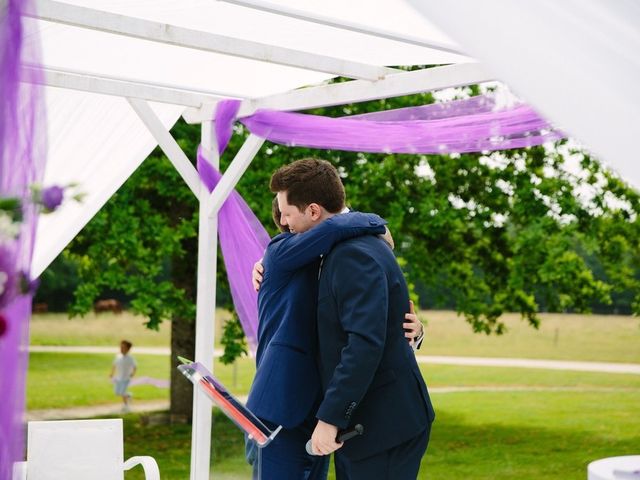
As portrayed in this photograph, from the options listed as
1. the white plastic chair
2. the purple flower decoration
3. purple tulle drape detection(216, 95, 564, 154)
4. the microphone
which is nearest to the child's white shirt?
purple tulle drape detection(216, 95, 564, 154)

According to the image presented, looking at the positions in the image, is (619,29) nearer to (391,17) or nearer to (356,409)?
(356,409)

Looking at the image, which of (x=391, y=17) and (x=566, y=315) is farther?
(x=566, y=315)

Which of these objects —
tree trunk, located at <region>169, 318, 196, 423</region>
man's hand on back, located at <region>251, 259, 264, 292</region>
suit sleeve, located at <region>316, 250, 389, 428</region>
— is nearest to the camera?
suit sleeve, located at <region>316, 250, 389, 428</region>

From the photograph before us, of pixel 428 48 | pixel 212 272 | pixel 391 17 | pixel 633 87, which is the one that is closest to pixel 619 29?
pixel 633 87

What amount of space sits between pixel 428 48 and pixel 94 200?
2.11 meters

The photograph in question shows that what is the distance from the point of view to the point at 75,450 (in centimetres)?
424

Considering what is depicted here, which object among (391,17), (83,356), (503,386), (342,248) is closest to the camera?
(342,248)

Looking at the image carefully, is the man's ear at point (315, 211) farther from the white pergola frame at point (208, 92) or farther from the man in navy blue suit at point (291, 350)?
the white pergola frame at point (208, 92)

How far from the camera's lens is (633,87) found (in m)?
1.52

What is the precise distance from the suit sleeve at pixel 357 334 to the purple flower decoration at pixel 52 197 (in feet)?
3.45

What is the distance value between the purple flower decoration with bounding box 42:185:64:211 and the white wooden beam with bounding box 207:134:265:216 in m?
3.37

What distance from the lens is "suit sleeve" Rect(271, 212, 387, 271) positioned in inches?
106

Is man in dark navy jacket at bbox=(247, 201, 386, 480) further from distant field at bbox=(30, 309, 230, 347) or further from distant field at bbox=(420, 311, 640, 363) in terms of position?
distant field at bbox=(30, 309, 230, 347)

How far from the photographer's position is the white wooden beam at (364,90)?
13.4ft
